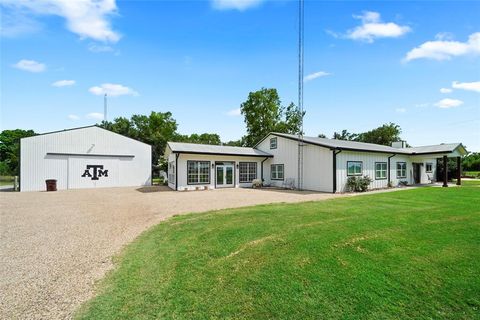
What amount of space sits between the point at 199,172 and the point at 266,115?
2504 centimetres

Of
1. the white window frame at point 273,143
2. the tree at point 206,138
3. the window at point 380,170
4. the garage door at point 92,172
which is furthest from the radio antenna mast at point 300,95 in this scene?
the tree at point 206,138

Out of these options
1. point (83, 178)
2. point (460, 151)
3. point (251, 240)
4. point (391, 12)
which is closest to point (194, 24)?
point (391, 12)

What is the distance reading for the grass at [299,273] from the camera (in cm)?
305

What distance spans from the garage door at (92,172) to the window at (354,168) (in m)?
18.6

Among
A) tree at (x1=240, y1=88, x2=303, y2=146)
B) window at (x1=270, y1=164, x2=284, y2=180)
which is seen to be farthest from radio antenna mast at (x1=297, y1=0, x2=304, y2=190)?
tree at (x1=240, y1=88, x2=303, y2=146)

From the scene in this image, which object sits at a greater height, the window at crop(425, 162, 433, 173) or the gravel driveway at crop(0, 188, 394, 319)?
the window at crop(425, 162, 433, 173)

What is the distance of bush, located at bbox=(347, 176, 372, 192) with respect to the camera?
16.8 m

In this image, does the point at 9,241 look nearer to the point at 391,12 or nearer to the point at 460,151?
the point at 391,12

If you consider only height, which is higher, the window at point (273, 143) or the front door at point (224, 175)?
the window at point (273, 143)

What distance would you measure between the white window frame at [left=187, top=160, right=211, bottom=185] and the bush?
10.1 m

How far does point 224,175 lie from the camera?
65.8ft

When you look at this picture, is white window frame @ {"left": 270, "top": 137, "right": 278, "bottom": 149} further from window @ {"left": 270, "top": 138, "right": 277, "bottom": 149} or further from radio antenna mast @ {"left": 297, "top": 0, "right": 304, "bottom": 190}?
radio antenna mast @ {"left": 297, "top": 0, "right": 304, "bottom": 190}

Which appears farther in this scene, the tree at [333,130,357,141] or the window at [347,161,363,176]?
the tree at [333,130,357,141]

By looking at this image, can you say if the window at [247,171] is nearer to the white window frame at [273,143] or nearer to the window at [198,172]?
the white window frame at [273,143]
